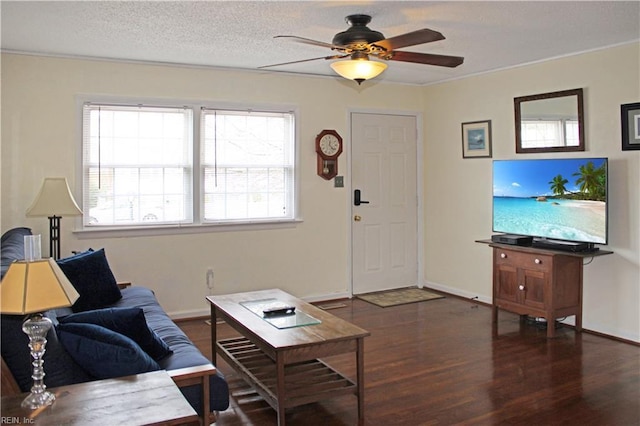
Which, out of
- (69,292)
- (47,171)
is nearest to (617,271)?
(69,292)

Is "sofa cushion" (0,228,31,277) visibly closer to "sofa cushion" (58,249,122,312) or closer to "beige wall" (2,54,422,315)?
"sofa cushion" (58,249,122,312)

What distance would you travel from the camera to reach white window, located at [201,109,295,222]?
5.50m

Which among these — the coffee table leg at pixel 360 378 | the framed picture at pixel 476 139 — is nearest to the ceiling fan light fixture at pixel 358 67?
the coffee table leg at pixel 360 378

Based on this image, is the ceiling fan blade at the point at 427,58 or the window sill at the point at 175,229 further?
the window sill at the point at 175,229

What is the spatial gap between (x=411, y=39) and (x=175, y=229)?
122 inches

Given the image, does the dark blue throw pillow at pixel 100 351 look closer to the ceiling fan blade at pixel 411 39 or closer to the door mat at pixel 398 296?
the ceiling fan blade at pixel 411 39

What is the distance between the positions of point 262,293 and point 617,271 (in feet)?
9.51

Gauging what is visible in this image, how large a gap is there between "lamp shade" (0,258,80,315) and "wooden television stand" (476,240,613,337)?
151 inches

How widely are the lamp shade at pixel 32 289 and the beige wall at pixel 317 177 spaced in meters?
3.17

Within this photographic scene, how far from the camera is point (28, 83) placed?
4.75m

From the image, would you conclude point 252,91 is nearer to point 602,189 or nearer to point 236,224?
point 236,224

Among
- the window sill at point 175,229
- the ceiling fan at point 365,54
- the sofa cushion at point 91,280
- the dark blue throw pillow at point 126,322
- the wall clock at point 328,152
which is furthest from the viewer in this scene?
the wall clock at point 328,152

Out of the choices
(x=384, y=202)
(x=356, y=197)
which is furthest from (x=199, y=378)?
(x=384, y=202)

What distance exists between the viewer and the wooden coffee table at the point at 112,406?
6.29 ft
